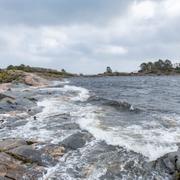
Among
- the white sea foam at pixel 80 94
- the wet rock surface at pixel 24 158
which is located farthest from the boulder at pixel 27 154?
the white sea foam at pixel 80 94

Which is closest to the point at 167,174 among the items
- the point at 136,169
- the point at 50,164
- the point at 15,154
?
the point at 136,169

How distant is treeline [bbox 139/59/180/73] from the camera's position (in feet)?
594

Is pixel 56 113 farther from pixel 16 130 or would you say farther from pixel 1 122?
pixel 16 130

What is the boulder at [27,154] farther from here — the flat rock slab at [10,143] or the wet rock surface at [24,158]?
the flat rock slab at [10,143]

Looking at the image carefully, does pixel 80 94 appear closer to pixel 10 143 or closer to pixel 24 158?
pixel 10 143

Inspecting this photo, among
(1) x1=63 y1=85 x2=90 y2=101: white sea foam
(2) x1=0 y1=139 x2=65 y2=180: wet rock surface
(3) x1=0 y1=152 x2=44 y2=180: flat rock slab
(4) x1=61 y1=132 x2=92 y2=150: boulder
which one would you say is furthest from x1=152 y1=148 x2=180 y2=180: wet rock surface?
(1) x1=63 y1=85 x2=90 y2=101: white sea foam

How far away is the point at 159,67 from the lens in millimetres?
188625

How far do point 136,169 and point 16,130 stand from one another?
8.62 metres

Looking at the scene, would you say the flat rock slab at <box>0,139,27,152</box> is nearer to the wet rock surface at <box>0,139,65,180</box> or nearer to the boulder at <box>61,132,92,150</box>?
the wet rock surface at <box>0,139,65,180</box>

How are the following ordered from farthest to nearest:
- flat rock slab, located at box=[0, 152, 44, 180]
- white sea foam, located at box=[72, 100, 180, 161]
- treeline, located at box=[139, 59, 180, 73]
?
treeline, located at box=[139, 59, 180, 73], white sea foam, located at box=[72, 100, 180, 161], flat rock slab, located at box=[0, 152, 44, 180]

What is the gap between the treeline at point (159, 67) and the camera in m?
181

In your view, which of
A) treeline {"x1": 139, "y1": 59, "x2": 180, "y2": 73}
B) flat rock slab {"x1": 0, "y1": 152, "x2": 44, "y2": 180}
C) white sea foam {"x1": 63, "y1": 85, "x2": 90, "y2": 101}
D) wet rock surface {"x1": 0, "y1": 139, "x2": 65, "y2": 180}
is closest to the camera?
flat rock slab {"x1": 0, "y1": 152, "x2": 44, "y2": 180}

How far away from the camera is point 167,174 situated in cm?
1295

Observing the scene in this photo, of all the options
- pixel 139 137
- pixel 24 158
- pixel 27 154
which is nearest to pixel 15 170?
pixel 24 158
